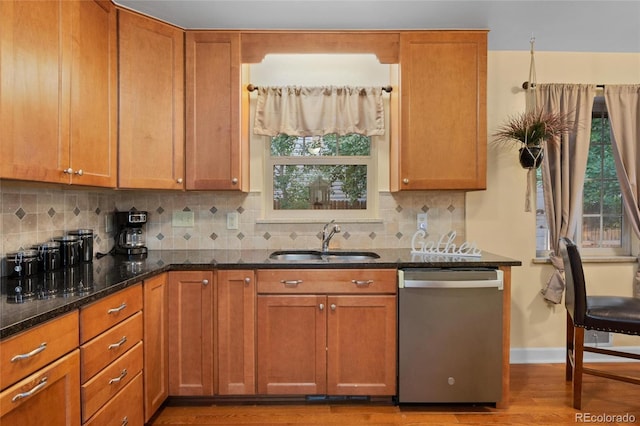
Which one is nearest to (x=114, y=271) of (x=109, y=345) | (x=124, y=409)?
(x=109, y=345)

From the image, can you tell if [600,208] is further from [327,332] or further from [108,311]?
[108,311]

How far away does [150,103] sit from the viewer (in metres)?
2.32

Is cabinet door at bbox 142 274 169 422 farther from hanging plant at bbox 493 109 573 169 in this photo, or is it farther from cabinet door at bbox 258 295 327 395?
hanging plant at bbox 493 109 573 169

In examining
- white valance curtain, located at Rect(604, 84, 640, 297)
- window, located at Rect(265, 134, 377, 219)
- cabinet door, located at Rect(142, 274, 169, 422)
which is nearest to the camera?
cabinet door, located at Rect(142, 274, 169, 422)

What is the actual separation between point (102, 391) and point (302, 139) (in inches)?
81.3

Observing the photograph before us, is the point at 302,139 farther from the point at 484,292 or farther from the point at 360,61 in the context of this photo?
the point at 484,292

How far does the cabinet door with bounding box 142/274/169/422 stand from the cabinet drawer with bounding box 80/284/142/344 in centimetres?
11

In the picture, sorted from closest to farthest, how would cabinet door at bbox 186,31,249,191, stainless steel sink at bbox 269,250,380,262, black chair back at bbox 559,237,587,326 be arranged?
black chair back at bbox 559,237,587,326, cabinet door at bbox 186,31,249,191, stainless steel sink at bbox 269,250,380,262

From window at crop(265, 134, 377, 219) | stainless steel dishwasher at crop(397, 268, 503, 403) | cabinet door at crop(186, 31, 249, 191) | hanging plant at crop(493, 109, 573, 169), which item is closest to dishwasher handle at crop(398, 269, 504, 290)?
stainless steel dishwasher at crop(397, 268, 503, 403)

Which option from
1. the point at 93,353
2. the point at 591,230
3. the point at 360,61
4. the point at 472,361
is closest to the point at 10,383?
the point at 93,353

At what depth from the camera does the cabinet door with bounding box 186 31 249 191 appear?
2473 mm

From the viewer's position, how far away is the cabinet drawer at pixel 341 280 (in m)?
2.21

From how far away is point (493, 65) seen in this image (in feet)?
9.48

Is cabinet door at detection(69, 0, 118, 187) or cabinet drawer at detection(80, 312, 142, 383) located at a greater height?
cabinet door at detection(69, 0, 118, 187)
